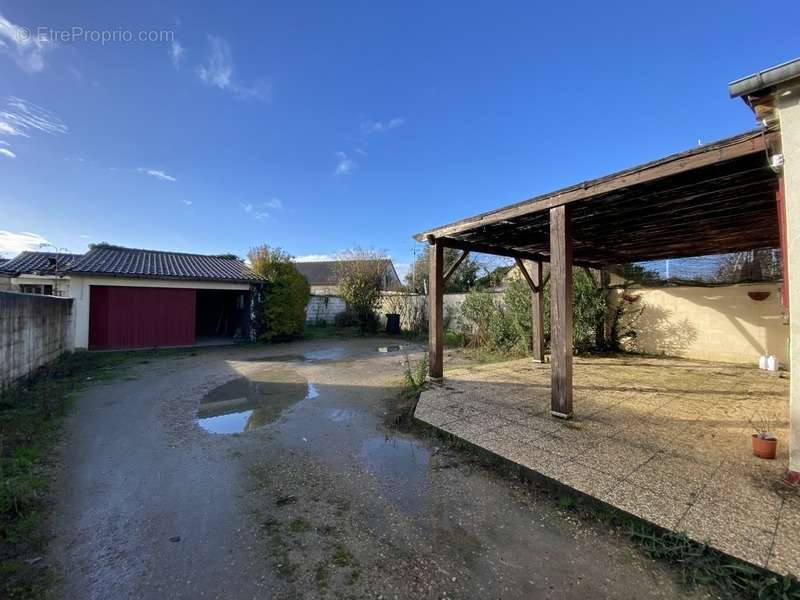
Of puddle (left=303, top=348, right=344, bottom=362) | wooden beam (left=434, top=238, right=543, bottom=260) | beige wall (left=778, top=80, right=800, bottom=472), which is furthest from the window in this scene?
beige wall (left=778, top=80, right=800, bottom=472)

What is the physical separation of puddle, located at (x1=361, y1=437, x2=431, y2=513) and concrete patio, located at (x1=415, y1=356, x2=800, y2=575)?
0.55 m

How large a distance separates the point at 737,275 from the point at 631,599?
9434 millimetres

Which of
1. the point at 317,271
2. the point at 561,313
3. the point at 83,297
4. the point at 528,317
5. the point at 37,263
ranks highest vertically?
the point at 317,271

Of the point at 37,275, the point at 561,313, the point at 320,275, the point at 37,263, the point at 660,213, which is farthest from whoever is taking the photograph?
the point at 320,275

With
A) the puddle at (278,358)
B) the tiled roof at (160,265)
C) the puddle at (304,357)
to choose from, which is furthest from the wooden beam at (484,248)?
the tiled roof at (160,265)

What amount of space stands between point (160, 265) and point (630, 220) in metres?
13.9

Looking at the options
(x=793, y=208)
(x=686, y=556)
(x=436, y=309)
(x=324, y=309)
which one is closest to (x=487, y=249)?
(x=436, y=309)

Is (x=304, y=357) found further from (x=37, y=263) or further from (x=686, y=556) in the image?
(x=37, y=263)

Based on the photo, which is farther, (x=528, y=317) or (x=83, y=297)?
(x=83, y=297)

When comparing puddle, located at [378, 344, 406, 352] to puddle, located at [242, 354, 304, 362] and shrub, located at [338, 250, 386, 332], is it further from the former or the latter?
shrub, located at [338, 250, 386, 332]

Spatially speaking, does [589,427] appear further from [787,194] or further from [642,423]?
[787,194]

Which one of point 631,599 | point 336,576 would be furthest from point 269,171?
point 631,599

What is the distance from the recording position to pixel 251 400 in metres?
5.48

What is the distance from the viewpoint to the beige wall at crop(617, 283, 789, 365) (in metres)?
7.22
